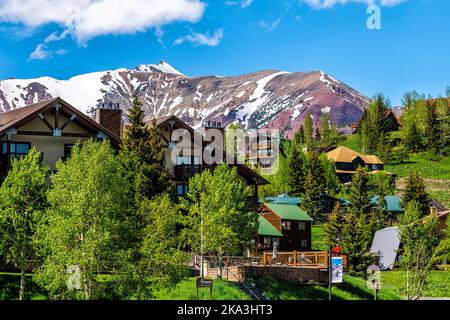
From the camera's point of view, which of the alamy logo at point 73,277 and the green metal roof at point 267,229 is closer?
the alamy logo at point 73,277

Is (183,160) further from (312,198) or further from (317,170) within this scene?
(317,170)

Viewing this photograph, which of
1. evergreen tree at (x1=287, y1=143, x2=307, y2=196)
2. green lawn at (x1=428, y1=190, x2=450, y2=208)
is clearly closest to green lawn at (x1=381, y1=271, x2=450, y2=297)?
evergreen tree at (x1=287, y1=143, x2=307, y2=196)

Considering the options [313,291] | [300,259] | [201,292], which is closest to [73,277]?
[201,292]

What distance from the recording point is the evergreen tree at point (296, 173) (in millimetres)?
100688

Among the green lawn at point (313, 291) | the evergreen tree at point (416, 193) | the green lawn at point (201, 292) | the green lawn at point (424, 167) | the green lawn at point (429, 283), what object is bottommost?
the green lawn at point (429, 283)

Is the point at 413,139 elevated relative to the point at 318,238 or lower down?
elevated

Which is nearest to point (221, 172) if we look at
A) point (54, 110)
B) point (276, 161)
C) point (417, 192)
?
point (54, 110)

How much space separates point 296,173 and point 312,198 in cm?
817

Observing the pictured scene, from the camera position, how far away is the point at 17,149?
1668 inches

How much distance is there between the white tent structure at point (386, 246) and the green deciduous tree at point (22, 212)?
42313mm

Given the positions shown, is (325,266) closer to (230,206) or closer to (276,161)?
(230,206)

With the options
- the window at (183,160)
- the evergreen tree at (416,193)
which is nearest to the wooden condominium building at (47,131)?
the window at (183,160)

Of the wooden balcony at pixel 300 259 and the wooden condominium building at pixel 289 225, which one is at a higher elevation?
the wooden condominium building at pixel 289 225

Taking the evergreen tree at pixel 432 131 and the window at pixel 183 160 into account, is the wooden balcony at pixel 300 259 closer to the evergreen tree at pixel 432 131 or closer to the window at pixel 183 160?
the window at pixel 183 160
